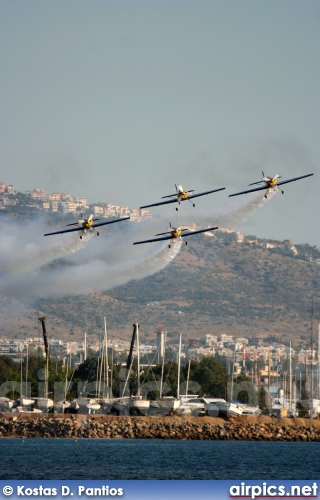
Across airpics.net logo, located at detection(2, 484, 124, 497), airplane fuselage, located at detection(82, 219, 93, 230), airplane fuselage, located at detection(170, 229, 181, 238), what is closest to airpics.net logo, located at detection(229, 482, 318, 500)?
airpics.net logo, located at detection(2, 484, 124, 497)

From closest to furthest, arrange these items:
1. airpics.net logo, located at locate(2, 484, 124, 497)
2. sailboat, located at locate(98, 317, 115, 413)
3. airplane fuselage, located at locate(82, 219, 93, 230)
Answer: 1. airpics.net logo, located at locate(2, 484, 124, 497)
2. airplane fuselage, located at locate(82, 219, 93, 230)
3. sailboat, located at locate(98, 317, 115, 413)

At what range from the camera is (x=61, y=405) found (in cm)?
12375

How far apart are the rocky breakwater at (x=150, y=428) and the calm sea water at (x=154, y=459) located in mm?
1684

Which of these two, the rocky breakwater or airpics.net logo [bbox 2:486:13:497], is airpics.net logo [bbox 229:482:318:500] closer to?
airpics.net logo [bbox 2:486:13:497]

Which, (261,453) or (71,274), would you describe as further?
(71,274)

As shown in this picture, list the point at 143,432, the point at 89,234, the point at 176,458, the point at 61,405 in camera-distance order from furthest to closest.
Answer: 1. the point at 61,405
2. the point at 143,432
3. the point at 89,234
4. the point at 176,458

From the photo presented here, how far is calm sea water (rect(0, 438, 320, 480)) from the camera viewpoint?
7812 cm

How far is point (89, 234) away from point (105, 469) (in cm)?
2474

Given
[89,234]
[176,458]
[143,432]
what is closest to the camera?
[176,458]

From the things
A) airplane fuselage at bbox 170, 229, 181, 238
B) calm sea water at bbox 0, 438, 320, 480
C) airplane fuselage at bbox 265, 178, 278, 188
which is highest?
airplane fuselage at bbox 265, 178, 278, 188

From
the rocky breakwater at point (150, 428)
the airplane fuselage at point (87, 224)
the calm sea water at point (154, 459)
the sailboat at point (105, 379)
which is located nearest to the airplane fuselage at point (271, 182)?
the airplane fuselage at point (87, 224)

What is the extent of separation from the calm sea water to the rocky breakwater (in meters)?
1.68

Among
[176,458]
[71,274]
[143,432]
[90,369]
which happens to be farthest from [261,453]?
[90,369]

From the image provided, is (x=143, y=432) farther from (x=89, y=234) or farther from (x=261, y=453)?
(x=89, y=234)
